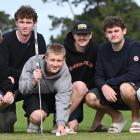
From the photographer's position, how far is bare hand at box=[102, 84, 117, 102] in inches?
382

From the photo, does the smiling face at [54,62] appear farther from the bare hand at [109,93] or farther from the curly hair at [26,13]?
the curly hair at [26,13]

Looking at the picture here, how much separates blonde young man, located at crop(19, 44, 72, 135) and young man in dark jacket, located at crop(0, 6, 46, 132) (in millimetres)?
390

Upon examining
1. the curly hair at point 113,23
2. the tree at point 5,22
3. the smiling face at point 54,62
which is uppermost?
the curly hair at point 113,23

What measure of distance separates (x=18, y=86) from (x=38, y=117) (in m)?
0.98

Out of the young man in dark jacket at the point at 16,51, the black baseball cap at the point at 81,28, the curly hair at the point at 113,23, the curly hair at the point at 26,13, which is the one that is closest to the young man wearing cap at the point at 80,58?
the black baseball cap at the point at 81,28

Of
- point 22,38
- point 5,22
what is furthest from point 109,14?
point 22,38

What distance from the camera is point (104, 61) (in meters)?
10.1

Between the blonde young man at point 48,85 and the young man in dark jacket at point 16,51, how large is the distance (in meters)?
0.39

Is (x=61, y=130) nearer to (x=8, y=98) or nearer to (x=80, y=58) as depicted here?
(x=8, y=98)

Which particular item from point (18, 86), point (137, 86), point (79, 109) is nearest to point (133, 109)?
point (137, 86)

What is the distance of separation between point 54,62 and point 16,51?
118 cm

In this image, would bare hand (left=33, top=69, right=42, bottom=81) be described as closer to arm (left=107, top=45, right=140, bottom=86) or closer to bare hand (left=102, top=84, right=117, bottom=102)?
bare hand (left=102, top=84, right=117, bottom=102)

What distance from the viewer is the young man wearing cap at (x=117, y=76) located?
9.73 metres

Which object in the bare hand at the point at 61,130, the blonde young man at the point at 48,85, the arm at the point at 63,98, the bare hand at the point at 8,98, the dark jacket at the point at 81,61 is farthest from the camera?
the dark jacket at the point at 81,61
